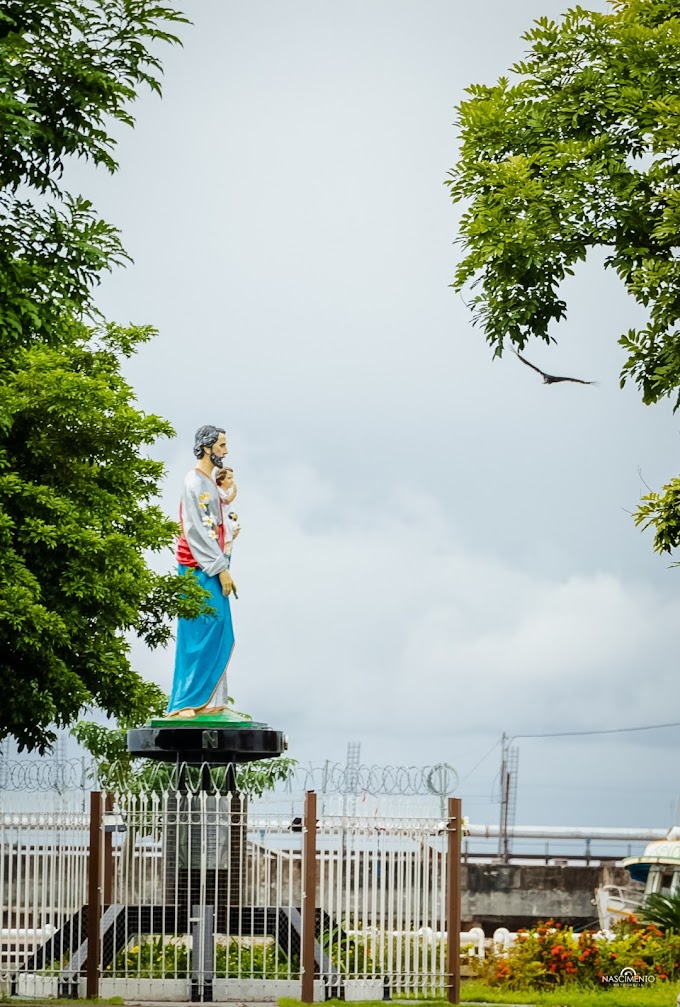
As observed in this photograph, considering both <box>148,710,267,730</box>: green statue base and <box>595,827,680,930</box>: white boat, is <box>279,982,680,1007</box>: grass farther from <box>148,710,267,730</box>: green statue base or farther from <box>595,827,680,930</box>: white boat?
<box>595,827,680,930</box>: white boat

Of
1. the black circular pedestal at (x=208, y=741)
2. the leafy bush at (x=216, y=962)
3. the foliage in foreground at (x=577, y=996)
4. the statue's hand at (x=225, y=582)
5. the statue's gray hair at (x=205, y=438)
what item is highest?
the statue's gray hair at (x=205, y=438)

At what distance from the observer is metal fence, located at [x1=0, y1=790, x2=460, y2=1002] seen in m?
17.2

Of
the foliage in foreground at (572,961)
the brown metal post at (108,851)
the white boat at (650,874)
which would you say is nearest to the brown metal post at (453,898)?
the foliage in foreground at (572,961)

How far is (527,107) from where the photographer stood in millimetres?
16750

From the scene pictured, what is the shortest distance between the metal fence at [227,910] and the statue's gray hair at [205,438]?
5.03 meters

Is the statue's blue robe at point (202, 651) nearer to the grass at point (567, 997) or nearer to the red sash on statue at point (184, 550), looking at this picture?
the red sash on statue at point (184, 550)

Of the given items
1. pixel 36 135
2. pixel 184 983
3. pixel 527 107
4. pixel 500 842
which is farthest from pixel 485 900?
pixel 36 135

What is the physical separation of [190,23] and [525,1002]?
37.7 ft

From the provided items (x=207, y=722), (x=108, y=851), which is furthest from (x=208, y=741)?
(x=108, y=851)

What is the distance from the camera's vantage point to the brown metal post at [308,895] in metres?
17.1

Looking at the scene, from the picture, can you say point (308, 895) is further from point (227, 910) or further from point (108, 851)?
point (108, 851)

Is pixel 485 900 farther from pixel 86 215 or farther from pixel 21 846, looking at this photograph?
pixel 86 215

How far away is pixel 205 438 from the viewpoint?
68.3ft

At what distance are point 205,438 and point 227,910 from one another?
6.49 meters
